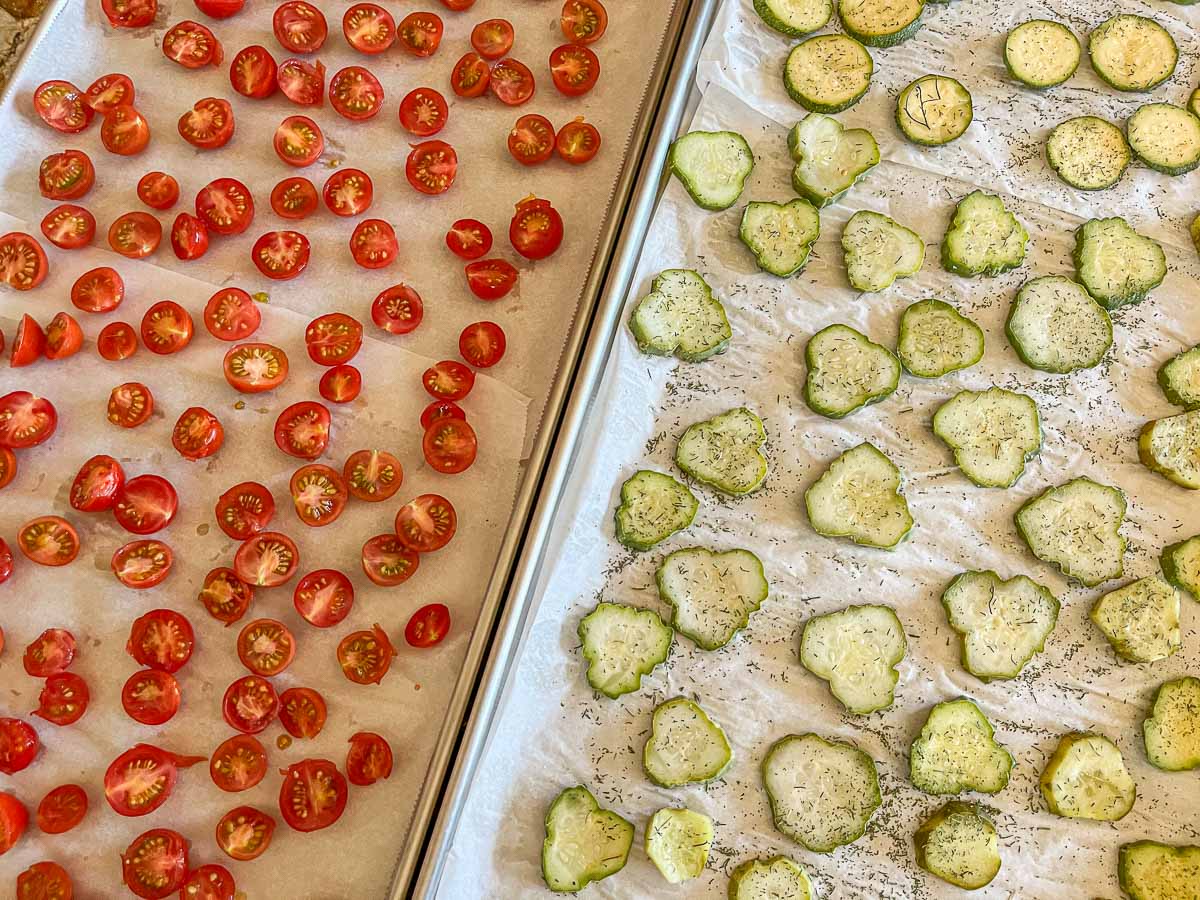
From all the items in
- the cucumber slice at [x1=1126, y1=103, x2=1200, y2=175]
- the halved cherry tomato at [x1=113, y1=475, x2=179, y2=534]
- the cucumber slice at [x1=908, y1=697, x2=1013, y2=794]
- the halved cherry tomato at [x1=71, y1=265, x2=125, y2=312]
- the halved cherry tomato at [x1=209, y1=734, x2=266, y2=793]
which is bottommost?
the halved cherry tomato at [x1=209, y1=734, x2=266, y2=793]

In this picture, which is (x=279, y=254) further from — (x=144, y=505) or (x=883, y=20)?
(x=883, y=20)

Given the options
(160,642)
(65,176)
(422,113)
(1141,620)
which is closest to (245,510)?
(160,642)

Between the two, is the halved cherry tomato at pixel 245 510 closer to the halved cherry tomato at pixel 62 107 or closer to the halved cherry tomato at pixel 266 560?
the halved cherry tomato at pixel 266 560

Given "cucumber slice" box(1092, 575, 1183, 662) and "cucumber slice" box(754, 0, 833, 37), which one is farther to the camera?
"cucumber slice" box(754, 0, 833, 37)

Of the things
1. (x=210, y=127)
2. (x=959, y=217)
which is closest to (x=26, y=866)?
(x=210, y=127)

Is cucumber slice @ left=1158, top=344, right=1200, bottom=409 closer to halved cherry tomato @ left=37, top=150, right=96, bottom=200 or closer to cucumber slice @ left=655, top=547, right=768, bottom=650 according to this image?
cucumber slice @ left=655, top=547, right=768, bottom=650

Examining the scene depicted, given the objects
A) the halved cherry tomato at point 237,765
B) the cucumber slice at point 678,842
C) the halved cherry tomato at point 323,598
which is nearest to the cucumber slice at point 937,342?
the cucumber slice at point 678,842

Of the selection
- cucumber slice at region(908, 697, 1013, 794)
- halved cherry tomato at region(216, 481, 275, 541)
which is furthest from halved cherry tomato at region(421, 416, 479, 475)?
cucumber slice at region(908, 697, 1013, 794)
